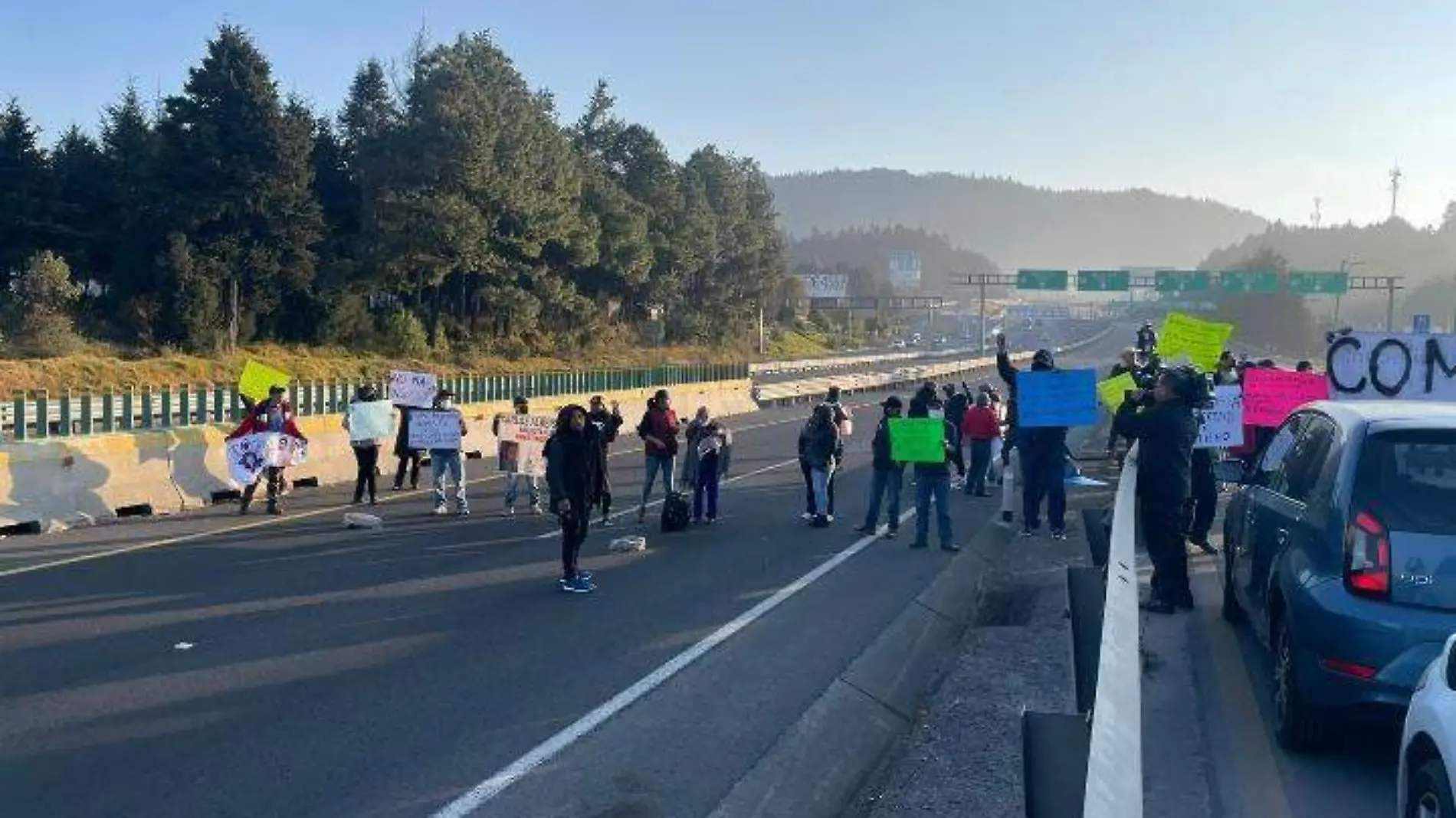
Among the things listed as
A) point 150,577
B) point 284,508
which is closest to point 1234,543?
point 150,577

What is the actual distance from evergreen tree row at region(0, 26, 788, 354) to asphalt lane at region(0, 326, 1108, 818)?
2961cm

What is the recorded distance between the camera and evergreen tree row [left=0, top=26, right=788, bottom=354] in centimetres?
4441

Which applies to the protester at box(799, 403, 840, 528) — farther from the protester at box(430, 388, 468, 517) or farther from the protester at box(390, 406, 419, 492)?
the protester at box(390, 406, 419, 492)

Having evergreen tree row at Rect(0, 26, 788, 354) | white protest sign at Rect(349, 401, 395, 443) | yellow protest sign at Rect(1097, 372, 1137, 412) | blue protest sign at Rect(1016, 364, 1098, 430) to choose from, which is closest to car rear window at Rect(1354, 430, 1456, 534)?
blue protest sign at Rect(1016, 364, 1098, 430)

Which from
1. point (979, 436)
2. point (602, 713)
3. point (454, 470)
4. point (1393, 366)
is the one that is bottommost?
point (602, 713)

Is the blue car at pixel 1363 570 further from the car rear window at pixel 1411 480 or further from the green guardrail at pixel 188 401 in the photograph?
the green guardrail at pixel 188 401

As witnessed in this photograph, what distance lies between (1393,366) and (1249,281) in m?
80.1

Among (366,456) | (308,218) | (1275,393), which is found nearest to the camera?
(1275,393)

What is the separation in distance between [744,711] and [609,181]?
6301cm

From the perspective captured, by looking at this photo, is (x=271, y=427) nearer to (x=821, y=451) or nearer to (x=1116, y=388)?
(x=821, y=451)

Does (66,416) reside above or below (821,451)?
above

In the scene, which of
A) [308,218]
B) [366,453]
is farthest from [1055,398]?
[308,218]

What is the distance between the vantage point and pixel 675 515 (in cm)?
1697

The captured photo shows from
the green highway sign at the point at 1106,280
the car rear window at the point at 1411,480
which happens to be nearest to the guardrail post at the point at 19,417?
the car rear window at the point at 1411,480
